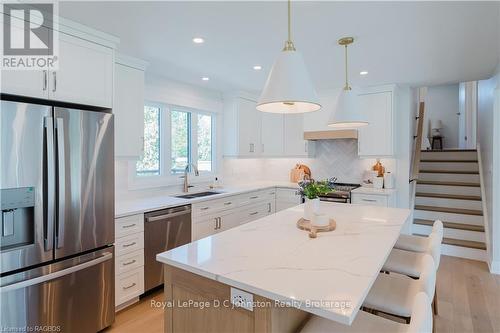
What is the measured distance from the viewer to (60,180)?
191 centimetres

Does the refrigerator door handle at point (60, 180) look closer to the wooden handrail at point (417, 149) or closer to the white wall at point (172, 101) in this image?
the white wall at point (172, 101)

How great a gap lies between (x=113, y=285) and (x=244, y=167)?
121 inches

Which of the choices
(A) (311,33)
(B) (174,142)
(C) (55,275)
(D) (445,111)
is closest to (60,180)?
(C) (55,275)

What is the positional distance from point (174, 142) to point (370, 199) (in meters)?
2.79

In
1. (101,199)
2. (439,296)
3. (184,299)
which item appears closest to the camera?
(184,299)

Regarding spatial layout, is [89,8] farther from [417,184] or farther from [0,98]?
[417,184]

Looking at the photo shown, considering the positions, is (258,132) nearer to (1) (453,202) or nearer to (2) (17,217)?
(1) (453,202)

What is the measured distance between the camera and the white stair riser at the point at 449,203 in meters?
4.34

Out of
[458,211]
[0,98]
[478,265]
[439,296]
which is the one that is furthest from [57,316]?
[458,211]

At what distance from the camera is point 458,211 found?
14.2 ft

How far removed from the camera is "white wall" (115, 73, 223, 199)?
3.16m

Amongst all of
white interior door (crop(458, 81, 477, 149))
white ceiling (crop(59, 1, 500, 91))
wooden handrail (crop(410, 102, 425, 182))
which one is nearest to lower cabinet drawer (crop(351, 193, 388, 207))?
wooden handrail (crop(410, 102, 425, 182))

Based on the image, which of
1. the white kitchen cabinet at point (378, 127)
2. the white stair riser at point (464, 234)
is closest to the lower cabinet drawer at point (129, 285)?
the white kitchen cabinet at point (378, 127)

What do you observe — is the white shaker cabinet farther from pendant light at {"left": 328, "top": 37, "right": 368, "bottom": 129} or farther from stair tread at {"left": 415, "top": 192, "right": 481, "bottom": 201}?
stair tread at {"left": 415, "top": 192, "right": 481, "bottom": 201}
